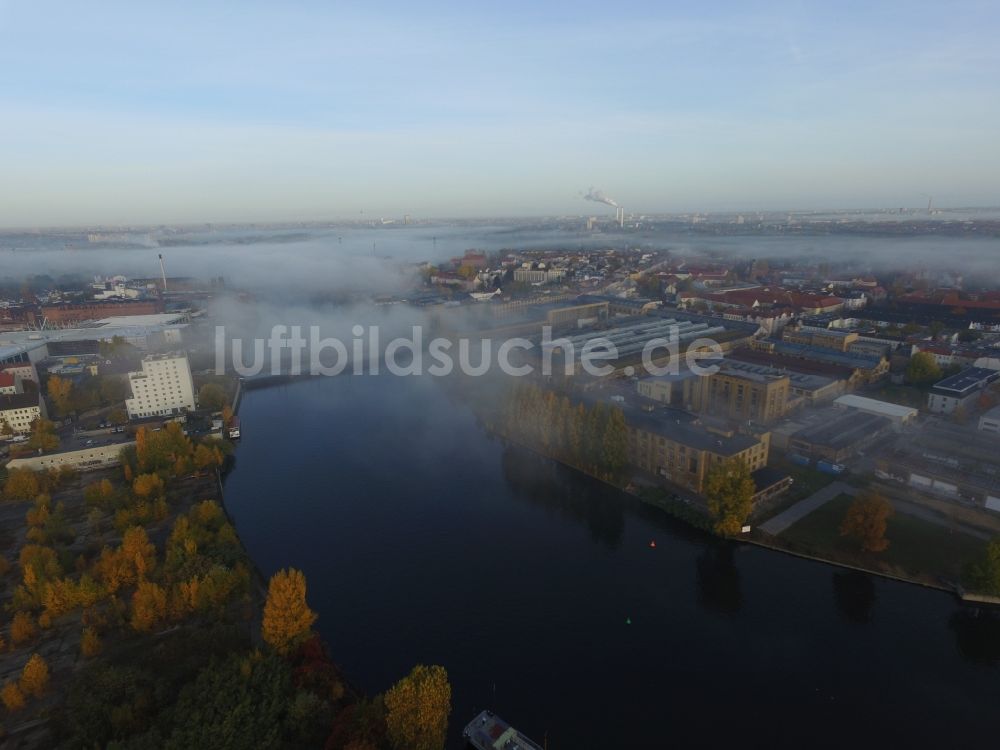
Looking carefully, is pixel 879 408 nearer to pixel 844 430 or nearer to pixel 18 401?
pixel 844 430

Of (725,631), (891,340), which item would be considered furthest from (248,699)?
(891,340)

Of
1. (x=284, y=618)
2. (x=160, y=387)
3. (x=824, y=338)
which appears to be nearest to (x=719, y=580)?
(x=284, y=618)

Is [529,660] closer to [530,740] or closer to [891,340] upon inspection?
[530,740]

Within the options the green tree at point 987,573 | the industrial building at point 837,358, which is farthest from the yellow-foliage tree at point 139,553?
the industrial building at point 837,358

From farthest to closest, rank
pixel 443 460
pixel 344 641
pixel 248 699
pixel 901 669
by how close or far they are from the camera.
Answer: pixel 443 460 < pixel 344 641 < pixel 901 669 < pixel 248 699

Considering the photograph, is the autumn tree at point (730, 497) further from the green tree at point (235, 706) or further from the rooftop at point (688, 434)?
the green tree at point (235, 706)
